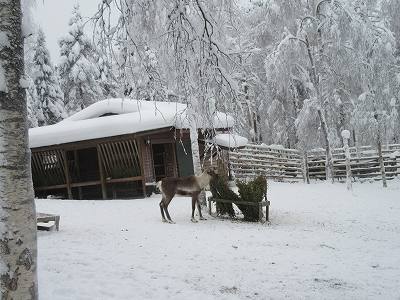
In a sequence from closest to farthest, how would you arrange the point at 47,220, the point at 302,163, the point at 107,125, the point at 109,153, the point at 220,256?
the point at 220,256 < the point at 47,220 < the point at 107,125 < the point at 109,153 < the point at 302,163

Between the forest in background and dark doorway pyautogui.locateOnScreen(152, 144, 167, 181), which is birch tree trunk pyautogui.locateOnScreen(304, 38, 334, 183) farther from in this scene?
dark doorway pyautogui.locateOnScreen(152, 144, 167, 181)

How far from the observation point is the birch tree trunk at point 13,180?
3283 millimetres

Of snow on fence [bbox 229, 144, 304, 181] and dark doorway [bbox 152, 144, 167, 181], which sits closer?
dark doorway [bbox 152, 144, 167, 181]

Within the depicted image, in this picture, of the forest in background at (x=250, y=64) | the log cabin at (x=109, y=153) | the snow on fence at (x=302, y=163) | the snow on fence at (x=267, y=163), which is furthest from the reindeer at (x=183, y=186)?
the snow on fence at (x=267, y=163)

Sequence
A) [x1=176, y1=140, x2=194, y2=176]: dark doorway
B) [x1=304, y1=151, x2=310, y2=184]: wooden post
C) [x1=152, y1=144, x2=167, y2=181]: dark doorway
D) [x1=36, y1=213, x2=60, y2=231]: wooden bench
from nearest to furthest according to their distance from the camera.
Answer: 1. [x1=36, y1=213, x2=60, y2=231]: wooden bench
2. [x1=176, y1=140, x2=194, y2=176]: dark doorway
3. [x1=152, y1=144, x2=167, y2=181]: dark doorway
4. [x1=304, y1=151, x2=310, y2=184]: wooden post

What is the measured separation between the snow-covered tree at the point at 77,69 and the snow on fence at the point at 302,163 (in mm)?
15993

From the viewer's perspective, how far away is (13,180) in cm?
329

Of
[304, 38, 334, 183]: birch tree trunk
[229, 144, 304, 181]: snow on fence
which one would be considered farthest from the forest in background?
[229, 144, 304, 181]: snow on fence

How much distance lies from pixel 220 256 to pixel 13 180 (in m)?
4.59

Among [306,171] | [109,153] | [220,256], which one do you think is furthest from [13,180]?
[306,171]

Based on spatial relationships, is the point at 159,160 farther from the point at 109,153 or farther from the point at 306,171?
the point at 306,171

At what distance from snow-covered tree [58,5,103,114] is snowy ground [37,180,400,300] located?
2097 centimetres

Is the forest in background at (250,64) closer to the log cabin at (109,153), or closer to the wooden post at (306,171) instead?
the wooden post at (306,171)

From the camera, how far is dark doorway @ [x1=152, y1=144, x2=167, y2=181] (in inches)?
770
